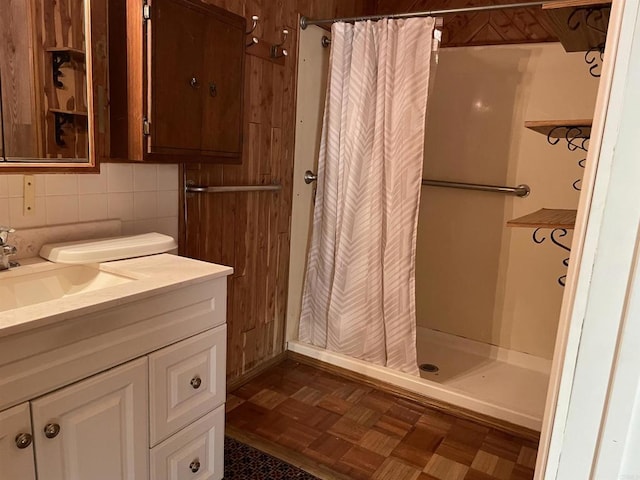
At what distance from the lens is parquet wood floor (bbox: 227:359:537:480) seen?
68.8 inches

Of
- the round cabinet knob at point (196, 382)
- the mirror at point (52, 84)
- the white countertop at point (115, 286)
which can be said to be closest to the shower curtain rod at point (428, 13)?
the mirror at point (52, 84)

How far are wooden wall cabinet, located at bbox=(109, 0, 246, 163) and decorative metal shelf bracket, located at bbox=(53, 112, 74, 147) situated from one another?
130mm

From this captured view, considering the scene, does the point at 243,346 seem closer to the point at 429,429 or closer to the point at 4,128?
the point at 429,429

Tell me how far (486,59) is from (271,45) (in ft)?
3.93

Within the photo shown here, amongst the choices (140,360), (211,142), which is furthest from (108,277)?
(211,142)

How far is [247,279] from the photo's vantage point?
2248 millimetres

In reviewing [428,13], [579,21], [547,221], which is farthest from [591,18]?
[428,13]

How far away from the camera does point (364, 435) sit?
76.2 inches

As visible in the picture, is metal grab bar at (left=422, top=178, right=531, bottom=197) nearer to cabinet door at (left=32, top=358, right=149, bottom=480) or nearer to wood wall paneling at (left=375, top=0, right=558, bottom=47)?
wood wall paneling at (left=375, top=0, right=558, bottom=47)

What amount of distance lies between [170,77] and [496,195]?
6.06 ft

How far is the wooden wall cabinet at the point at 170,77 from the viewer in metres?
1.42

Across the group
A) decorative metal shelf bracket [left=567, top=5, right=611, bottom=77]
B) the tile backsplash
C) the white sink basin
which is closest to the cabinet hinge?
the tile backsplash

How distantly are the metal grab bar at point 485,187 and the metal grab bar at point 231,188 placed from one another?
95 centimetres

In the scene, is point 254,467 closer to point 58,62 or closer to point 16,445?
point 16,445
